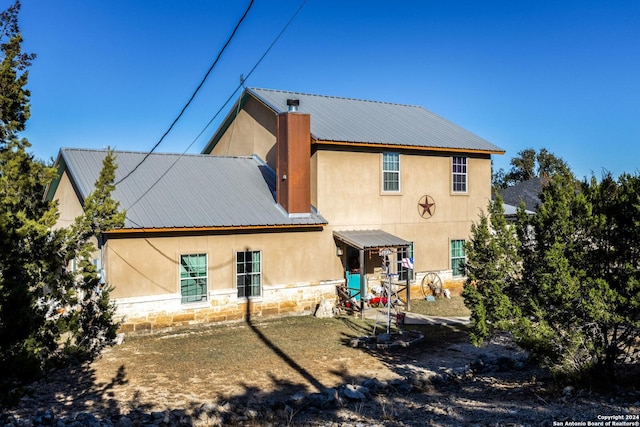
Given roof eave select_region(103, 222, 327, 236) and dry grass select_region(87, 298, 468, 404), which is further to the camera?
roof eave select_region(103, 222, 327, 236)

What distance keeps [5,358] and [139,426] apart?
10.3 ft

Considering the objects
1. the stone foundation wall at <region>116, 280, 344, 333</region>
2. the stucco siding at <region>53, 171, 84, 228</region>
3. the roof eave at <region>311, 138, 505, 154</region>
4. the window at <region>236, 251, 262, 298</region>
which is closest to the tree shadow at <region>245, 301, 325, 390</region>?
the stone foundation wall at <region>116, 280, 344, 333</region>

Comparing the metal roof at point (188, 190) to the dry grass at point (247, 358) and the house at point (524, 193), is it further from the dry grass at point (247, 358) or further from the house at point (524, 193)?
the house at point (524, 193)

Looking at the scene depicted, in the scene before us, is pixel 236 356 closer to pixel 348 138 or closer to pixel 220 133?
pixel 348 138

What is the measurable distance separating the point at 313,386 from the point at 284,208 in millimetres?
8990

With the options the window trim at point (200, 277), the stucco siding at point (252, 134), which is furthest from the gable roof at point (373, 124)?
the window trim at point (200, 277)

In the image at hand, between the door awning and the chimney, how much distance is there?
1753 millimetres

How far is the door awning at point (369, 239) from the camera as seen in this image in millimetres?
19125

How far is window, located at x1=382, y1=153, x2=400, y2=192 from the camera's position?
21.6 m

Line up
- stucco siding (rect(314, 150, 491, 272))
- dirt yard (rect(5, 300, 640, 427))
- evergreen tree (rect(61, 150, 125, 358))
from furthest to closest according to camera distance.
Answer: stucco siding (rect(314, 150, 491, 272)) < evergreen tree (rect(61, 150, 125, 358)) < dirt yard (rect(5, 300, 640, 427))

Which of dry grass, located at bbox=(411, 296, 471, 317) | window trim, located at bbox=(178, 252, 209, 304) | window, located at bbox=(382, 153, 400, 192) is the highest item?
window, located at bbox=(382, 153, 400, 192)

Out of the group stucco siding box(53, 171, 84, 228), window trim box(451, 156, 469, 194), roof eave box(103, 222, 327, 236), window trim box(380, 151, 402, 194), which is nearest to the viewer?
roof eave box(103, 222, 327, 236)

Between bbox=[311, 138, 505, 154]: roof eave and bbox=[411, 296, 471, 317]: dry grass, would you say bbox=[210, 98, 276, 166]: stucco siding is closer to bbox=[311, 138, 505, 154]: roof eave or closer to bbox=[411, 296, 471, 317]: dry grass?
bbox=[311, 138, 505, 154]: roof eave

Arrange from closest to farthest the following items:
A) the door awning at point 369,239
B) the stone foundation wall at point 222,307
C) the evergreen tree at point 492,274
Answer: the evergreen tree at point 492,274
the stone foundation wall at point 222,307
the door awning at point 369,239
